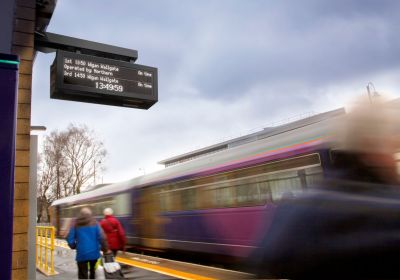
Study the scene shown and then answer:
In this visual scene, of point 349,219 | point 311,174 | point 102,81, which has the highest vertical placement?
point 102,81

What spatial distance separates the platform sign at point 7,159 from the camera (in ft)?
4.97

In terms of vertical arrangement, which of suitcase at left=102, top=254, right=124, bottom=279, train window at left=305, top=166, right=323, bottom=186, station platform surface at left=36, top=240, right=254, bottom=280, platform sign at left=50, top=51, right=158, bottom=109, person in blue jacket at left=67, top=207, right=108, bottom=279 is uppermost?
platform sign at left=50, top=51, right=158, bottom=109

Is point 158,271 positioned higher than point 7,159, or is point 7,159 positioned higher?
point 7,159

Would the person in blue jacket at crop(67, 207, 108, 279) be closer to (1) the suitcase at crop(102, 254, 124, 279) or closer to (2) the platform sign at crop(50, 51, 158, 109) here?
(1) the suitcase at crop(102, 254, 124, 279)

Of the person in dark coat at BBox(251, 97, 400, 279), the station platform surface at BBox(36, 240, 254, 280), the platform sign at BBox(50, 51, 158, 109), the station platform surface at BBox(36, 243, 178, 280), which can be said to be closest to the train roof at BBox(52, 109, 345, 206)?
the station platform surface at BBox(36, 240, 254, 280)

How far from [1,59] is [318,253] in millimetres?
1471

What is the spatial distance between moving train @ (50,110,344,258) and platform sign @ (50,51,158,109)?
2931 millimetres

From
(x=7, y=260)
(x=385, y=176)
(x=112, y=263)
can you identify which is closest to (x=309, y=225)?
(x=385, y=176)

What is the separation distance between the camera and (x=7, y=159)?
1562 millimetres

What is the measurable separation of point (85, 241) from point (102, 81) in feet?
9.66

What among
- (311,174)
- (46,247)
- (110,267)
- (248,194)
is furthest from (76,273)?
(311,174)

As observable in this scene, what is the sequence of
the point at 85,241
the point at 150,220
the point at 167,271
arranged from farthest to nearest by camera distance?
the point at 150,220 < the point at 167,271 < the point at 85,241

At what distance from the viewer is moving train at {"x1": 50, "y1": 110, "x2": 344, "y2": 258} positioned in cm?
815

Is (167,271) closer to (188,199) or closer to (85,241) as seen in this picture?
(85,241)
